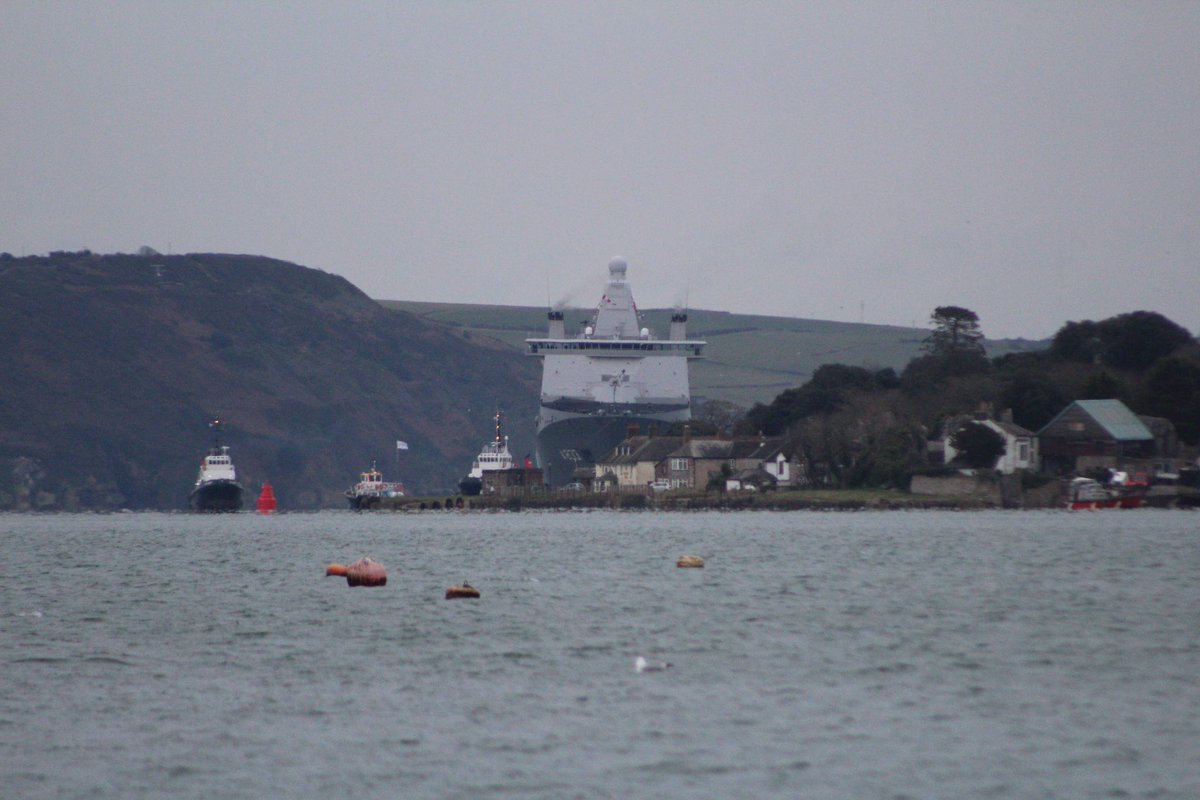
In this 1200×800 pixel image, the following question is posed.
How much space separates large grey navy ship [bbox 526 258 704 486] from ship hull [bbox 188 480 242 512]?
22.4m

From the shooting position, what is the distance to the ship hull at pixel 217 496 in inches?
4783

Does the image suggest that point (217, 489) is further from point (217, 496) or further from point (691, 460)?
point (691, 460)

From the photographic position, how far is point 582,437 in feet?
371

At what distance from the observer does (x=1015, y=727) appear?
20.0 m

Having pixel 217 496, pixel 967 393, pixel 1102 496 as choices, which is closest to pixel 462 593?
pixel 1102 496

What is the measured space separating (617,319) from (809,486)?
1028 inches

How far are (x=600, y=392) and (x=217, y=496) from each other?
28754mm

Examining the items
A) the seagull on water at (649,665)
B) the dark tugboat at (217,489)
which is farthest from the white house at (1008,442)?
the seagull on water at (649,665)

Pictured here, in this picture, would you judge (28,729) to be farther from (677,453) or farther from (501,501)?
(501,501)

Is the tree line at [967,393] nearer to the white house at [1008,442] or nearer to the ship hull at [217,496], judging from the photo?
the white house at [1008,442]

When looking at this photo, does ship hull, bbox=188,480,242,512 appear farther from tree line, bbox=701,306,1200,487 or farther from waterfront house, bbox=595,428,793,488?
tree line, bbox=701,306,1200,487

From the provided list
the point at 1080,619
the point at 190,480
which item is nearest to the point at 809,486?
the point at 1080,619

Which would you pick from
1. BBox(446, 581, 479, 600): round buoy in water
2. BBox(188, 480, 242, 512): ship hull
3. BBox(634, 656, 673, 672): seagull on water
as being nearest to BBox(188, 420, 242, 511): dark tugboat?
BBox(188, 480, 242, 512): ship hull

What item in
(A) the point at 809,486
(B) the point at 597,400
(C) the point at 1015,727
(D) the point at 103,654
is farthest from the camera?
(B) the point at 597,400
